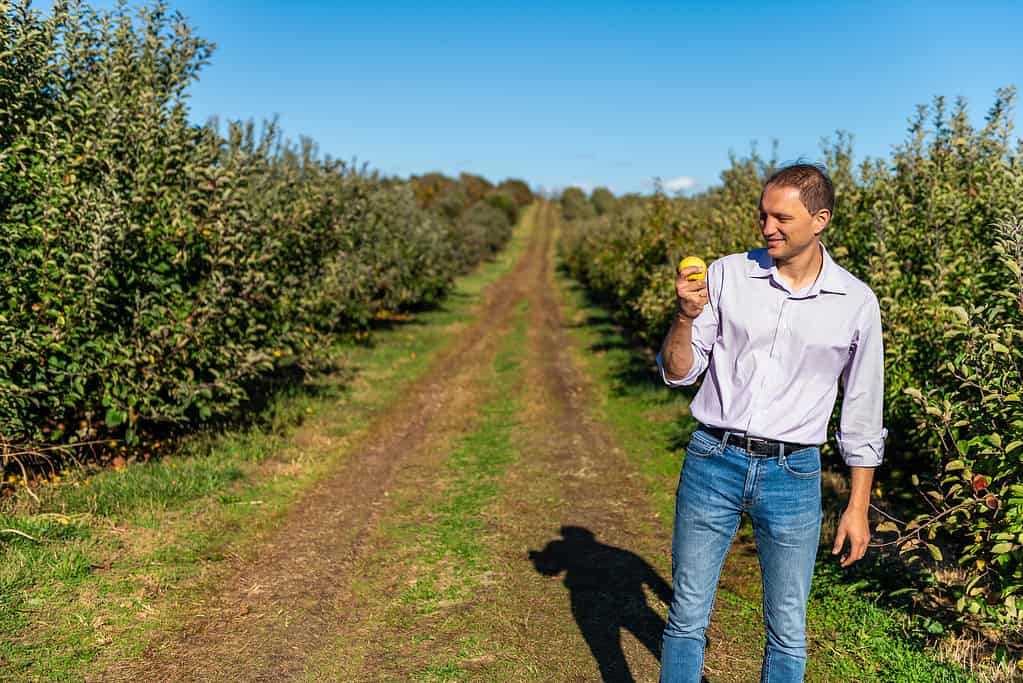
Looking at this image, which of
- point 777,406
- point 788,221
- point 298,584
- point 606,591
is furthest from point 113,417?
point 788,221

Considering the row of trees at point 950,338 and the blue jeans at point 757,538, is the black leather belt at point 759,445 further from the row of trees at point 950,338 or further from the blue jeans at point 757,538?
the row of trees at point 950,338

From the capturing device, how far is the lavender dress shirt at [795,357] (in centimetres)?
300

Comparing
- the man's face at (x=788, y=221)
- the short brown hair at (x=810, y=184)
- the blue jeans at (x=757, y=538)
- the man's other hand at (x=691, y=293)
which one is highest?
the short brown hair at (x=810, y=184)

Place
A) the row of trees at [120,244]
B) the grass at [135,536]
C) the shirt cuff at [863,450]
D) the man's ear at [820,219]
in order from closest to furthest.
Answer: the man's ear at [820,219] < the shirt cuff at [863,450] < the grass at [135,536] < the row of trees at [120,244]

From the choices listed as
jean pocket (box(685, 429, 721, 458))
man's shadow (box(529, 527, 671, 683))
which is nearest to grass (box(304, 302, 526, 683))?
man's shadow (box(529, 527, 671, 683))

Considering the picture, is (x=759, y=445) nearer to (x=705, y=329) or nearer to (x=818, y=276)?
(x=705, y=329)

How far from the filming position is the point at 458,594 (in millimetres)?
5551

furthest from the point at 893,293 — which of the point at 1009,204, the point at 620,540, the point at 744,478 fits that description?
the point at 744,478

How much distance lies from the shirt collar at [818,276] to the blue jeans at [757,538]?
66 centimetres

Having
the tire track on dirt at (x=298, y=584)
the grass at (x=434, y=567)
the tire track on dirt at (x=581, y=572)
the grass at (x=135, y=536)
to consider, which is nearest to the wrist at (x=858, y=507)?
the tire track on dirt at (x=581, y=572)

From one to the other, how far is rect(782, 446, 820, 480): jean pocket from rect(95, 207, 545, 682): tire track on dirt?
3.18 m

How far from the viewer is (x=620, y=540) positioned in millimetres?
6742

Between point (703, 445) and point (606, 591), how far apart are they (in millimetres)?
2893

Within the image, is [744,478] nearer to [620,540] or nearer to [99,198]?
[620,540]
